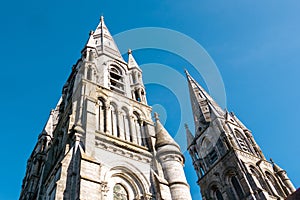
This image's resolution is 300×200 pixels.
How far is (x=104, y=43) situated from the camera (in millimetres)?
28938

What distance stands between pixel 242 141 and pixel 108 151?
25324 mm

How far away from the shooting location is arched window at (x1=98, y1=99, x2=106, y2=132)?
17472 mm

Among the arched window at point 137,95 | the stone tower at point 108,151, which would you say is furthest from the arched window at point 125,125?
the arched window at point 137,95

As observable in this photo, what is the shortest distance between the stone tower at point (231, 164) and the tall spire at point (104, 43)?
1586 cm

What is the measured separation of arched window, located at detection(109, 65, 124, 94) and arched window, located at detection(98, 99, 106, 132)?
3157mm

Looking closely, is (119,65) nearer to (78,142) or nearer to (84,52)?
(84,52)

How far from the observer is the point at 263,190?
27.7 meters

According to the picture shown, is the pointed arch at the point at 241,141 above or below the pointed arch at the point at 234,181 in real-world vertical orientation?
above

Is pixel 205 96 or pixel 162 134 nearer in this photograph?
pixel 162 134

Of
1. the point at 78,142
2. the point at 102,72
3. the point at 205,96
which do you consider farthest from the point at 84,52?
the point at 205,96

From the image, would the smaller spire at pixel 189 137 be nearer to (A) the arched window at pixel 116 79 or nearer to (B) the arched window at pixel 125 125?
(A) the arched window at pixel 116 79

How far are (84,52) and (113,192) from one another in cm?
1349

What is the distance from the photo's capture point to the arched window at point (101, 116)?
57.3ft

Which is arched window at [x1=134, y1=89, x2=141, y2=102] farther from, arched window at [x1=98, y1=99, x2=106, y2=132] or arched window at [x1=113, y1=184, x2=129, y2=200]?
arched window at [x1=113, y1=184, x2=129, y2=200]
